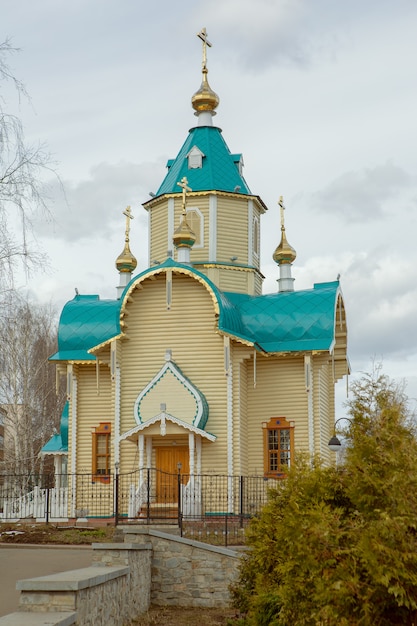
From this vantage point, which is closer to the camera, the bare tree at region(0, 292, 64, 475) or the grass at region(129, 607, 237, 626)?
the grass at region(129, 607, 237, 626)

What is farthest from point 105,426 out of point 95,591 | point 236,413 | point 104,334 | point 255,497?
point 95,591

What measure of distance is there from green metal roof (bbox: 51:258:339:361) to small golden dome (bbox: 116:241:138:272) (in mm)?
2321

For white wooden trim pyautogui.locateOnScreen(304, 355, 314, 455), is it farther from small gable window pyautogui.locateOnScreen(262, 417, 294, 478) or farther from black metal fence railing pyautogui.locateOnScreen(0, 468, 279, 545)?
black metal fence railing pyautogui.locateOnScreen(0, 468, 279, 545)

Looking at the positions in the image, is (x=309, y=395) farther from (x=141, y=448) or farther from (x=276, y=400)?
(x=141, y=448)

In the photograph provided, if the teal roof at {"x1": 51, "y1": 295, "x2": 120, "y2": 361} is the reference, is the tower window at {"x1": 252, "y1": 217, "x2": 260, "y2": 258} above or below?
above

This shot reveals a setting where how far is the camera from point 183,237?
72.1ft

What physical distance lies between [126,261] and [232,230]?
141 inches

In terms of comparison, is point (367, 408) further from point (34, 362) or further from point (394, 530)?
point (34, 362)

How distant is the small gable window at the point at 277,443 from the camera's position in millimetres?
21406

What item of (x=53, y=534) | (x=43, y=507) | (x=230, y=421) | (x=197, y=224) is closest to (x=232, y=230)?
(x=197, y=224)

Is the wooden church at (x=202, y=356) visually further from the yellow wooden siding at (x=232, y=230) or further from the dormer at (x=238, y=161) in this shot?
the dormer at (x=238, y=161)

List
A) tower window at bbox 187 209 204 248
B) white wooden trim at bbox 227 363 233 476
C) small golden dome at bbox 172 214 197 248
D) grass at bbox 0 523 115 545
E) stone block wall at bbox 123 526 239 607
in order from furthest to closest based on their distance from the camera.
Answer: tower window at bbox 187 209 204 248 → small golden dome at bbox 172 214 197 248 → white wooden trim at bbox 227 363 233 476 → grass at bbox 0 523 115 545 → stone block wall at bbox 123 526 239 607

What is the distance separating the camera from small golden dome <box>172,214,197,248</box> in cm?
2200

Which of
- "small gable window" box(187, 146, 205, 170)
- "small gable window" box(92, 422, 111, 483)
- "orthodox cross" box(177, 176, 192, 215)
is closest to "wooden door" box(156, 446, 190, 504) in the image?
"small gable window" box(92, 422, 111, 483)
